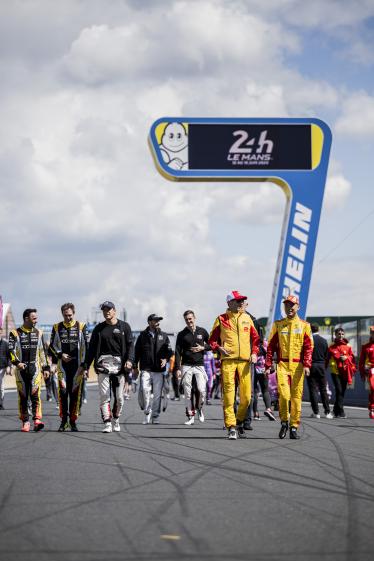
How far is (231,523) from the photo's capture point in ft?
19.6

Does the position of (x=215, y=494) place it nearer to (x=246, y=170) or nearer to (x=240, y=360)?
(x=240, y=360)

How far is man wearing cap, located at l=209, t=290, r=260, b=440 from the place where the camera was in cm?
1262

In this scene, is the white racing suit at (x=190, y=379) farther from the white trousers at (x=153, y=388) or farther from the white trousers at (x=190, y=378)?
the white trousers at (x=153, y=388)

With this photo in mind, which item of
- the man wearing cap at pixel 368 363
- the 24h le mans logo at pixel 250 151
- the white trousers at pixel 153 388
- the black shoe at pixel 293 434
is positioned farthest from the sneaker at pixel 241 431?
the 24h le mans logo at pixel 250 151

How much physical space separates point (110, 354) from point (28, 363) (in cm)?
123

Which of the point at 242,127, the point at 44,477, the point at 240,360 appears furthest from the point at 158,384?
the point at 242,127

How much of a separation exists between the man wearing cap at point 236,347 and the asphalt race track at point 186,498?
0.62m

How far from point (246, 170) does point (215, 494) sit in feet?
68.4

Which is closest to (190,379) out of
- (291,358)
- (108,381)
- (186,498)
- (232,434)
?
(108,381)

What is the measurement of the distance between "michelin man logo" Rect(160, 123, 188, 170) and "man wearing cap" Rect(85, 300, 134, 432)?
46.0ft

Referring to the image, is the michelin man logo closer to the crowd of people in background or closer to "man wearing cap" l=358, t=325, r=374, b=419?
the crowd of people in background

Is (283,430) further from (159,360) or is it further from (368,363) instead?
(368,363)

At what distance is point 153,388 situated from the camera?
51.7ft

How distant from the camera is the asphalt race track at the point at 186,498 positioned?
5.28m
